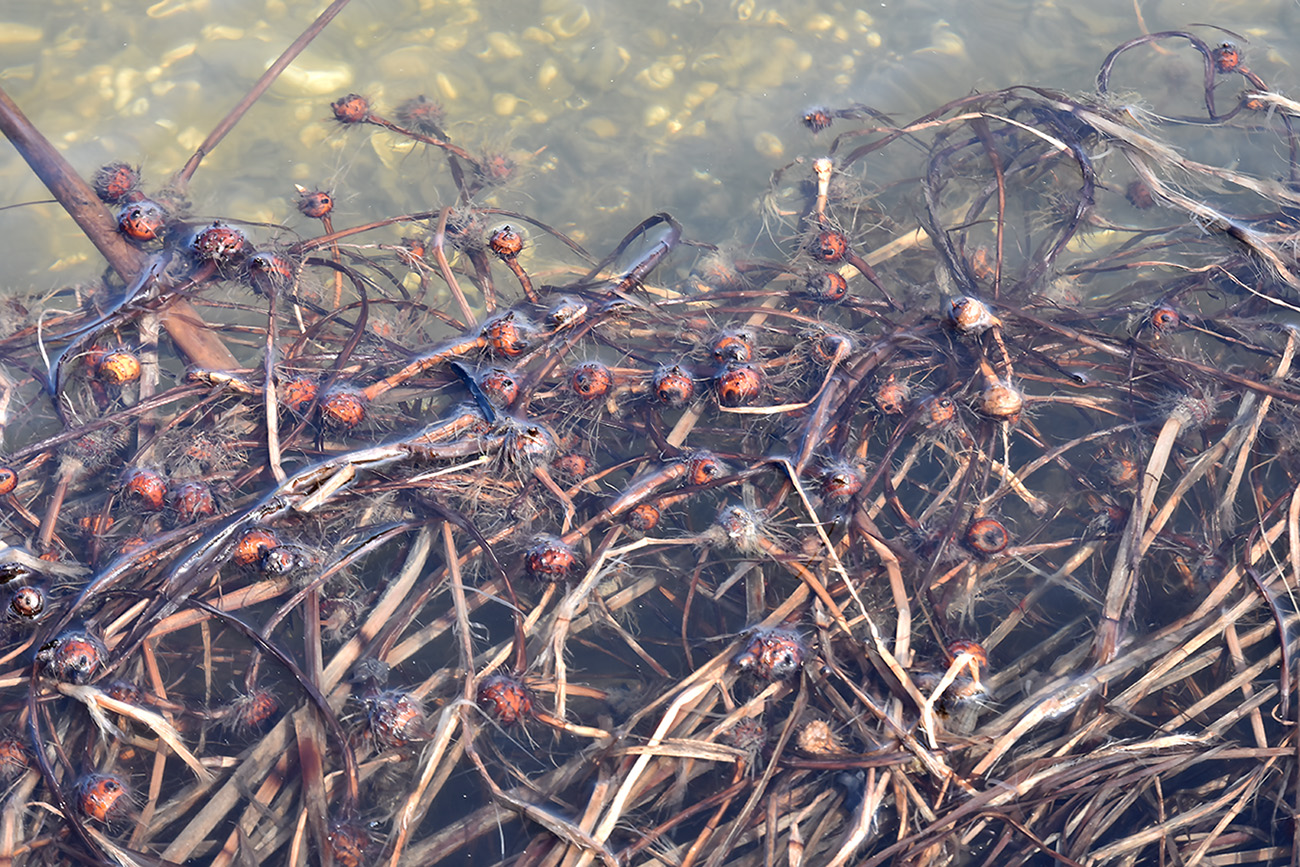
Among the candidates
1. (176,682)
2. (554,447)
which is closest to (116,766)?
(176,682)

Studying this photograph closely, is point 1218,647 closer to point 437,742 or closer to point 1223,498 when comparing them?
point 1223,498

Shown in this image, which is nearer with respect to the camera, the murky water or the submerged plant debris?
the submerged plant debris

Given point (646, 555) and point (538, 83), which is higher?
point (538, 83)

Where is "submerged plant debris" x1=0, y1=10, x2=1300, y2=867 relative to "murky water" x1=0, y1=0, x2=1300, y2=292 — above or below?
below

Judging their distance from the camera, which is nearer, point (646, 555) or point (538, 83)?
point (646, 555)
